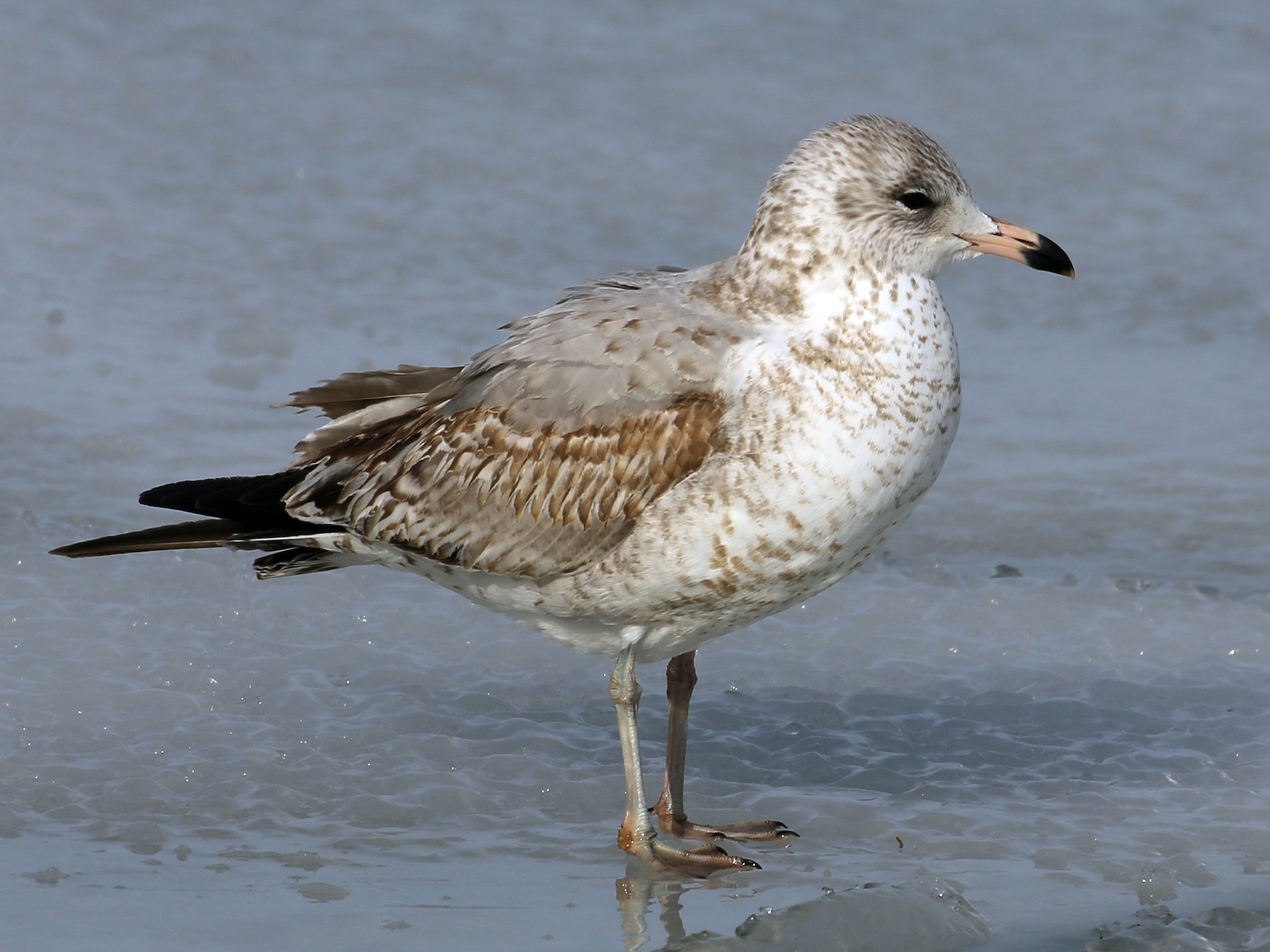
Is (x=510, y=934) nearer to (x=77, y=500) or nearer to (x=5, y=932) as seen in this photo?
(x=5, y=932)

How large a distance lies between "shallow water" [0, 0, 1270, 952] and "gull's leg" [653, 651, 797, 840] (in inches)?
5.5

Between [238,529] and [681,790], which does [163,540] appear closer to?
[238,529]

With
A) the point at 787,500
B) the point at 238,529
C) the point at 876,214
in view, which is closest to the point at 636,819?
the point at 787,500

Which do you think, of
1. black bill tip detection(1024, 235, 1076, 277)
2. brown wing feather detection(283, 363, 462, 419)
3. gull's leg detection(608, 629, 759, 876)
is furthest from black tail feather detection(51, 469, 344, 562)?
black bill tip detection(1024, 235, 1076, 277)

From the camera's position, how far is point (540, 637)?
21.0 feet

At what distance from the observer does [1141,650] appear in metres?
Result: 6.24

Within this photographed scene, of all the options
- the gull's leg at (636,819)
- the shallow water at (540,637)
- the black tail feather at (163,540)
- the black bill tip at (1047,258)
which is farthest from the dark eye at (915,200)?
the black tail feather at (163,540)

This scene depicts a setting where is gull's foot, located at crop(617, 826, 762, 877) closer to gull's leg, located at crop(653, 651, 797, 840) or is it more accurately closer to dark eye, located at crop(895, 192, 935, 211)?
gull's leg, located at crop(653, 651, 797, 840)

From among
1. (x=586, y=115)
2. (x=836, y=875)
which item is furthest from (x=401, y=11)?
(x=836, y=875)

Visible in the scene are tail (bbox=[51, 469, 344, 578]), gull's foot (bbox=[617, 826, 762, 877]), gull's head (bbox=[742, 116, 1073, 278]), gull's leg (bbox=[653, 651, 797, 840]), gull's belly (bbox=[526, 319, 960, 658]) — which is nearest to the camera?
gull's belly (bbox=[526, 319, 960, 658])

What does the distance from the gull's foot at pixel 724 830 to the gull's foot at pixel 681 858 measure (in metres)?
0.14

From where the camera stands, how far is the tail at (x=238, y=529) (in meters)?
5.32

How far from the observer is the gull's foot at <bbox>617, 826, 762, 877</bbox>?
468 cm

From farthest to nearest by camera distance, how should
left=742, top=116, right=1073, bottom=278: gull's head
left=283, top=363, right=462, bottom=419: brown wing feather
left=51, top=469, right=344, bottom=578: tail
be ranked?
left=283, top=363, right=462, bottom=419: brown wing feather → left=51, top=469, right=344, bottom=578: tail → left=742, top=116, right=1073, bottom=278: gull's head
